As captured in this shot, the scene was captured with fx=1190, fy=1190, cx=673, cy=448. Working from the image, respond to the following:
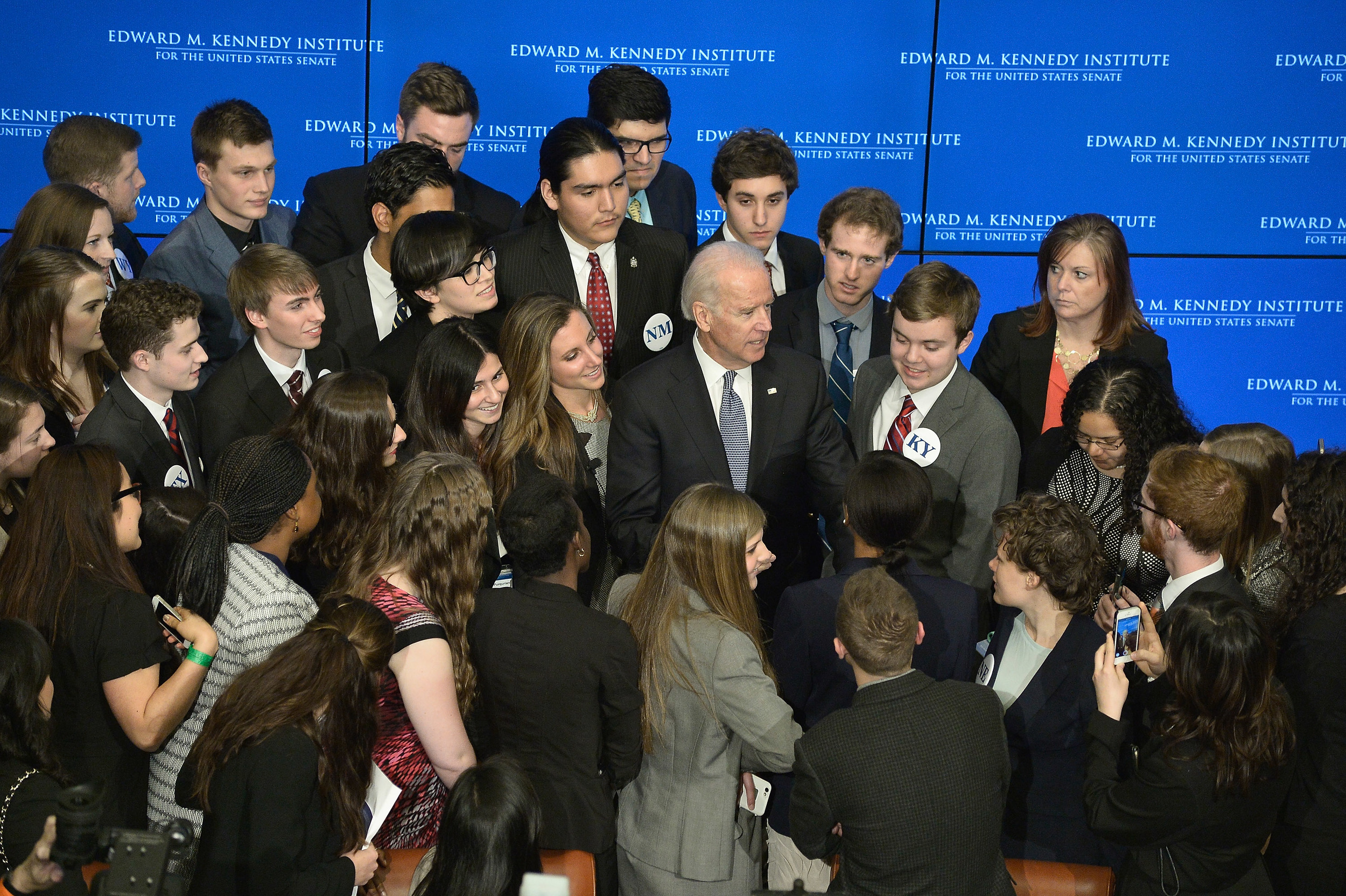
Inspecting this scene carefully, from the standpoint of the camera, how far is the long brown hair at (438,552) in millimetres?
3012

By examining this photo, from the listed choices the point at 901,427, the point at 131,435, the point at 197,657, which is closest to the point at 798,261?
the point at 901,427

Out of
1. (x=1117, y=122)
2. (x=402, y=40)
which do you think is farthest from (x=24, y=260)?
(x=1117, y=122)

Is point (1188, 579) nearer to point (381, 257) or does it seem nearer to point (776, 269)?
point (776, 269)

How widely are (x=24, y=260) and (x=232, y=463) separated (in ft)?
4.53

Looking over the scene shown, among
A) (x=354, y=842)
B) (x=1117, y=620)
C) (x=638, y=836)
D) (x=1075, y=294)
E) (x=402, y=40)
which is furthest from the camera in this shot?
(x=402, y=40)

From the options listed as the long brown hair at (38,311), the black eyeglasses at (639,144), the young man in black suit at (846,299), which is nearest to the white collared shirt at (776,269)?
the young man in black suit at (846,299)

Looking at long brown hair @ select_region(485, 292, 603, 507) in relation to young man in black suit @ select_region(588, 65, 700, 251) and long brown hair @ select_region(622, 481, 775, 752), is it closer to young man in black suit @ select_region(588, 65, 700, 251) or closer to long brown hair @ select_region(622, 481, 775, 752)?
long brown hair @ select_region(622, 481, 775, 752)

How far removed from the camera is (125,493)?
118 inches

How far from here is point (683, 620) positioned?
3.01 metres

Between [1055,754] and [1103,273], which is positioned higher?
[1103,273]

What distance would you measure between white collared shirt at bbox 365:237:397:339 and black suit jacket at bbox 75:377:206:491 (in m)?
1.01

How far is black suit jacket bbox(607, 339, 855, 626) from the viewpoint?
393cm

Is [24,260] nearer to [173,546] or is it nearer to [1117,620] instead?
[173,546]

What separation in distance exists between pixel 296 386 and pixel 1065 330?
2905mm
